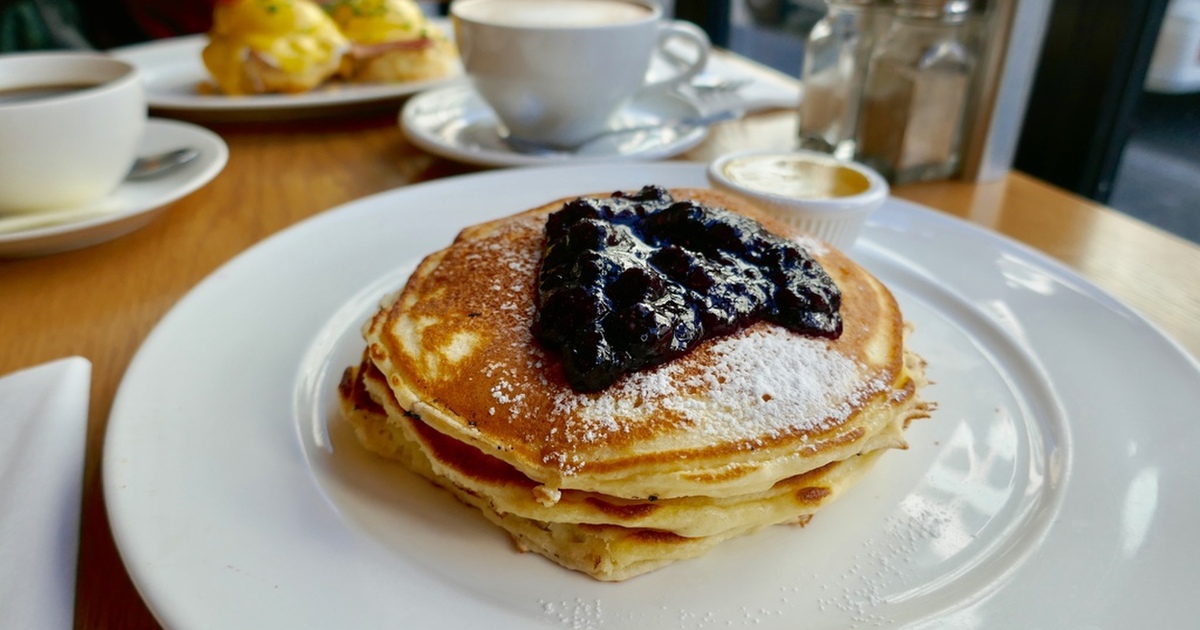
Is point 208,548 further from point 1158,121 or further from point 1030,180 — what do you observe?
point 1158,121

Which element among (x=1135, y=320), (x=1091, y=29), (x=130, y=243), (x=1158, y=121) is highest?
(x=1091, y=29)

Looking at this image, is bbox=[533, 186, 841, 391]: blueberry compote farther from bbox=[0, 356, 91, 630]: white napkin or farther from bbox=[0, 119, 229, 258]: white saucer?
bbox=[0, 119, 229, 258]: white saucer

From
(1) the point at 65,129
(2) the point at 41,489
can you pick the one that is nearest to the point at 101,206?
(1) the point at 65,129

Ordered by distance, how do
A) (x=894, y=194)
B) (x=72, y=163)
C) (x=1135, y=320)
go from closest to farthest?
(x=1135, y=320), (x=72, y=163), (x=894, y=194)

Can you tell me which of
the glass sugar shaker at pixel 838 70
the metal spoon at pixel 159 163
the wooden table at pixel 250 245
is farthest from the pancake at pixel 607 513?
the glass sugar shaker at pixel 838 70

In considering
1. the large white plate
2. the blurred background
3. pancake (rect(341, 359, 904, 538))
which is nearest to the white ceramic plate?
the large white plate

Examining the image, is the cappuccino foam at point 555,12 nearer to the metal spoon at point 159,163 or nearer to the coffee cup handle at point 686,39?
the coffee cup handle at point 686,39

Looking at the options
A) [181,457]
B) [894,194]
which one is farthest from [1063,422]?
[181,457]
